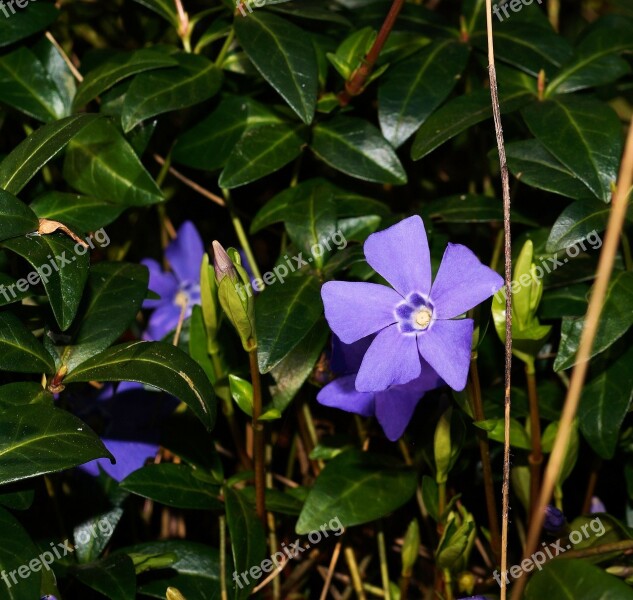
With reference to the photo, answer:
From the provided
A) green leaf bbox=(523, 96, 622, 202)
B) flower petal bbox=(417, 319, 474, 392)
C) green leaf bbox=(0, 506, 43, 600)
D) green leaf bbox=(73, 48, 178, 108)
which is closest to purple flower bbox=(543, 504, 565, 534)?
flower petal bbox=(417, 319, 474, 392)

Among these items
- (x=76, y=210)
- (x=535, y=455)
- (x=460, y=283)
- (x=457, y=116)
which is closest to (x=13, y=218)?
(x=76, y=210)

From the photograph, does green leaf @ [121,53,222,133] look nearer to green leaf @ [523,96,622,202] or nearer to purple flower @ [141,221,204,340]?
purple flower @ [141,221,204,340]

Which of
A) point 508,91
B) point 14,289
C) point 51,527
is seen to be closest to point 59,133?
point 14,289

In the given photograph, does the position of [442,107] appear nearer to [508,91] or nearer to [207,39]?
[508,91]

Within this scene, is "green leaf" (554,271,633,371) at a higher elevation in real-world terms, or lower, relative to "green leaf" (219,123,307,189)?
lower

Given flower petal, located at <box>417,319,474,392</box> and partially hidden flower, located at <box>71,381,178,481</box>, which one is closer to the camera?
flower petal, located at <box>417,319,474,392</box>

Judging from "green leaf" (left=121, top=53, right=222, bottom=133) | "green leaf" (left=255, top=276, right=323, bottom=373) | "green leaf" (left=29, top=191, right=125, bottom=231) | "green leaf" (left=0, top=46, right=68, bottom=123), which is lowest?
"green leaf" (left=255, top=276, right=323, bottom=373)

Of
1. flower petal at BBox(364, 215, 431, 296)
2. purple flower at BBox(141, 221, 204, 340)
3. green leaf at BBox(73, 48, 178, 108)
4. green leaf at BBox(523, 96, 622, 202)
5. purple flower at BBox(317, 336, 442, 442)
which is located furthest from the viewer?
purple flower at BBox(141, 221, 204, 340)
